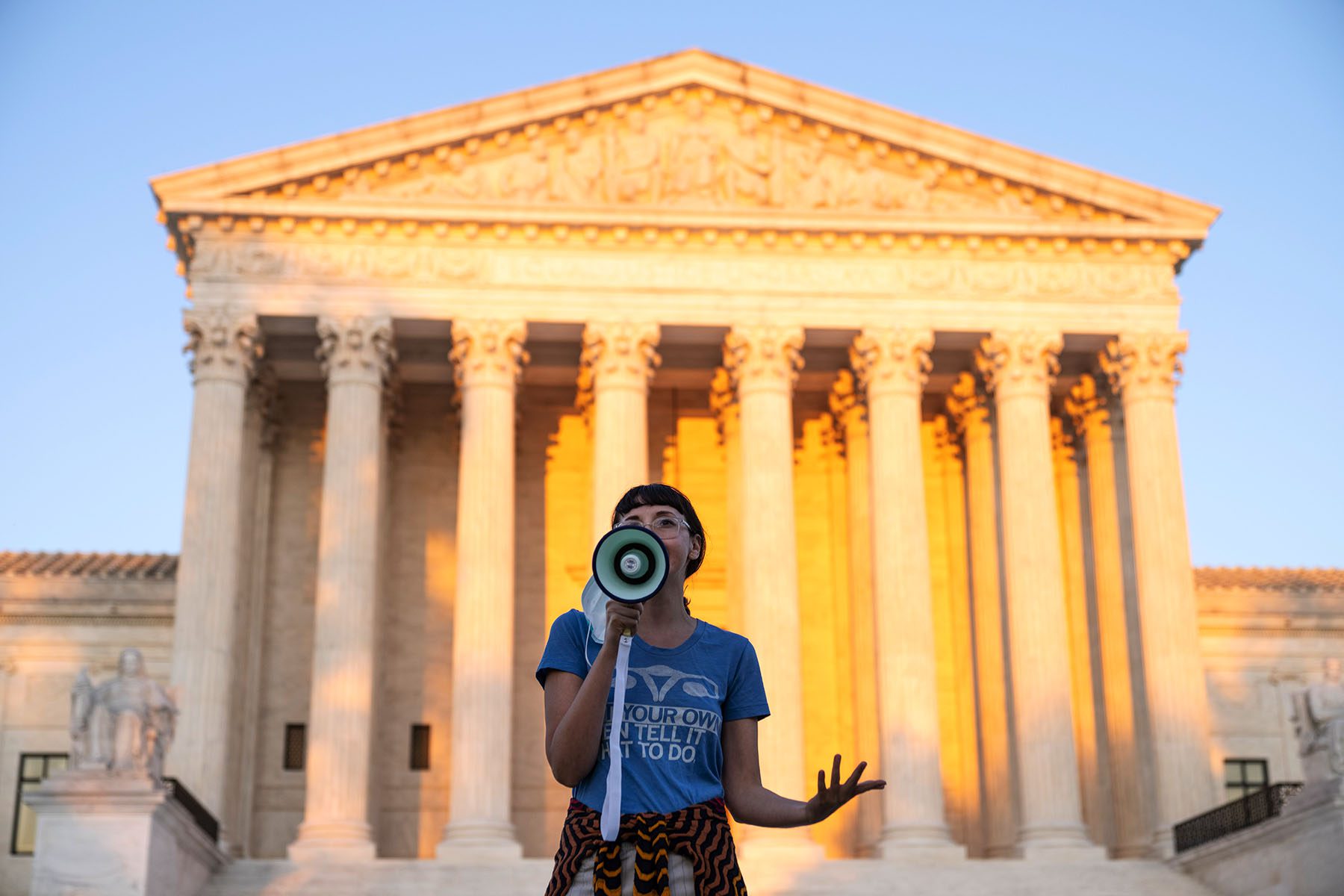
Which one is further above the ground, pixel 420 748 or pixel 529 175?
pixel 529 175

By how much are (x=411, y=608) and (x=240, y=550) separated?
5918 mm

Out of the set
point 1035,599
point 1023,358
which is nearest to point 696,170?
point 1023,358

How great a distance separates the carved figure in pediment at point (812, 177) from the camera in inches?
1594

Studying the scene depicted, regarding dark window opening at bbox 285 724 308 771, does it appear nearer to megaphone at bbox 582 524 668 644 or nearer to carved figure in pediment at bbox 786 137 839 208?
carved figure in pediment at bbox 786 137 839 208

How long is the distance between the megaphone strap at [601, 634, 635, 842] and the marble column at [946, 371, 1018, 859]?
3650 centimetres

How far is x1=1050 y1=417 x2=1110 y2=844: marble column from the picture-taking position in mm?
40906

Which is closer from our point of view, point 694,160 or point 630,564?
point 630,564

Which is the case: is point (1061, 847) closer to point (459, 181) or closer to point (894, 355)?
point (894, 355)

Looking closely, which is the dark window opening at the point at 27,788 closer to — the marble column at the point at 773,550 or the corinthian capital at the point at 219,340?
the corinthian capital at the point at 219,340

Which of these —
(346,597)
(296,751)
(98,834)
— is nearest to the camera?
(98,834)

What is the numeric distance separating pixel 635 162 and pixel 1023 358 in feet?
33.5

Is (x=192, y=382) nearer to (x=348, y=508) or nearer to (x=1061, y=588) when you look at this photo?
(x=348, y=508)

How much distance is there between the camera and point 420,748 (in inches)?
1702

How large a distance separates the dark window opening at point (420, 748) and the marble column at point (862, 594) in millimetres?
10736
